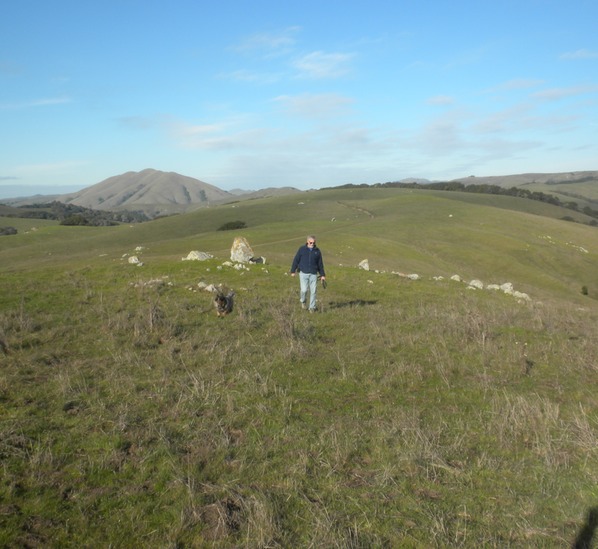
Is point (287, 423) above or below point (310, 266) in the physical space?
below

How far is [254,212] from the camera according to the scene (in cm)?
8106

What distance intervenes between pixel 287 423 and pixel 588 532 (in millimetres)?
4297

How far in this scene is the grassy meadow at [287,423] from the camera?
5.23 meters

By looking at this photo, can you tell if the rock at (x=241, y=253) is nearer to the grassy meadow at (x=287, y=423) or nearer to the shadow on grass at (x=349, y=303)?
the grassy meadow at (x=287, y=423)

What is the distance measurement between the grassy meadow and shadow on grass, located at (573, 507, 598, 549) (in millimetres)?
37

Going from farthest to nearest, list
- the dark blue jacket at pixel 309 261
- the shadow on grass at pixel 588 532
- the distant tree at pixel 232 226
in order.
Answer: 1. the distant tree at pixel 232 226
2. the dark blue jacket at pixel 309 261
3. the shadow on grass at pixel 588 532

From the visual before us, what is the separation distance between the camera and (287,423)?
7.66 metres

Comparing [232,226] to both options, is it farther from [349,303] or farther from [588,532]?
[588,532]

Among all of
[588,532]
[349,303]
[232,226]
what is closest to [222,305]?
[349,303]

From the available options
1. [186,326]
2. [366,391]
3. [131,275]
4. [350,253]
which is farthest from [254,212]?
[366,391]

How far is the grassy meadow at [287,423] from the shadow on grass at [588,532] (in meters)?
0.04

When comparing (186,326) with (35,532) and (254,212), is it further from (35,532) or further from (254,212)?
(254,212)

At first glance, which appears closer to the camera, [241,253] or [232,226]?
[241,253]

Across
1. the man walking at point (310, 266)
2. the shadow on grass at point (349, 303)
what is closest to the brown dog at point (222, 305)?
the man walking at point (310, 266)
